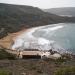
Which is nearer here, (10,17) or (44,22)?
(10,17)

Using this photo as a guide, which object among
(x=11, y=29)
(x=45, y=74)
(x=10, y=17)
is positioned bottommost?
(x=45, y=74)

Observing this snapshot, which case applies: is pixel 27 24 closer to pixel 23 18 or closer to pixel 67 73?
pixel 23 18

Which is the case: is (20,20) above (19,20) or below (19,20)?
above

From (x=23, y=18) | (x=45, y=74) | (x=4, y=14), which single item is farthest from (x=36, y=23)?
(x=45, y=74)

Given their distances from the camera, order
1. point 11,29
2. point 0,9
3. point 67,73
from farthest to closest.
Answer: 1. point 0,9
2. point 11,29
3. point 67,73

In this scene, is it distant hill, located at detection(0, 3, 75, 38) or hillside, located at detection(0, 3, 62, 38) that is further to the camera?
hillside, located at detection(0, 3, 62, 38)

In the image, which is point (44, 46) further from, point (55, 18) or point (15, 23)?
point (55, 18)

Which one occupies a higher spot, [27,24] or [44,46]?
[27,24]

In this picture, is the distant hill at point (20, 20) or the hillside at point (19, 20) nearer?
the distant hill at point (20, 20)

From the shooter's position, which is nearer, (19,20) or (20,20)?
(19,20)

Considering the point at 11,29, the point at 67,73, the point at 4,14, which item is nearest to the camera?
the point at 67,73
